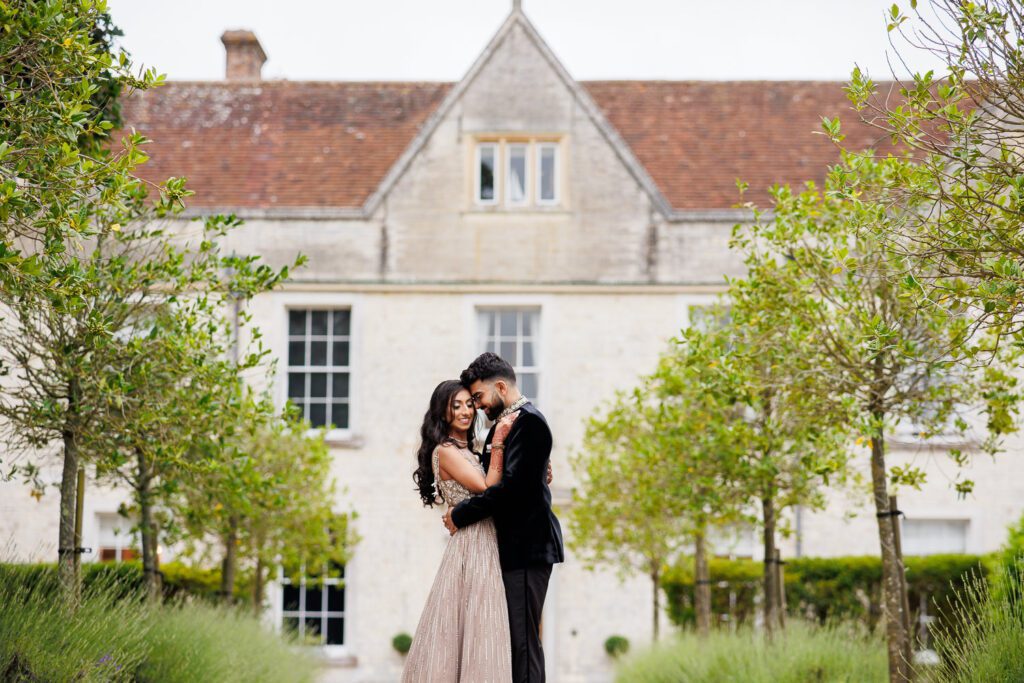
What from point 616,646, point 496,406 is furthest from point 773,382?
point 616,646

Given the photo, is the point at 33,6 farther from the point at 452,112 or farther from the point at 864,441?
the point at 452,112

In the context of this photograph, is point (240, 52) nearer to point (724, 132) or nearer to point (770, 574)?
point (724, 132)

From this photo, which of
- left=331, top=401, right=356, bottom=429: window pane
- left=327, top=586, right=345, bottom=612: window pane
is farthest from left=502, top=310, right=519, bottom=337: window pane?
left=327, top=586, right=345, bottom=612: window pane

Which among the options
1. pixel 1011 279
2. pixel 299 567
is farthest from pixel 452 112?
pixel 1011 279

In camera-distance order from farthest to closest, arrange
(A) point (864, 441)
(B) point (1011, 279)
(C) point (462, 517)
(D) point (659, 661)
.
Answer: (D) point (659, 661) → (A) point (864, 441) → (C) point (462, 517) → (B) point (1011, 279)

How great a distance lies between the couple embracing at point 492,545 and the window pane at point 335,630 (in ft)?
38.0

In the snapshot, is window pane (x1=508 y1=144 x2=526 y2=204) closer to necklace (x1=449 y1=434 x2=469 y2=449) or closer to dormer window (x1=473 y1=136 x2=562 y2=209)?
dormer window (x1=473 y1=136 x2=562 y2=209)

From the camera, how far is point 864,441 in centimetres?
815

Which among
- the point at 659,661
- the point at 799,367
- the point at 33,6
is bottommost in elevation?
the point at 659,661

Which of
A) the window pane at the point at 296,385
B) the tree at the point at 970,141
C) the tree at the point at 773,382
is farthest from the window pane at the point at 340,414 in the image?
the tree at the point at 970,141

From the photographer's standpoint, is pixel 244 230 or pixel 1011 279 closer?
pixel 1011 279

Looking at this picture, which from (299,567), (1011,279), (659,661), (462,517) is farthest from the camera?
(299,567)

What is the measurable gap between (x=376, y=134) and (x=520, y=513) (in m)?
14.3

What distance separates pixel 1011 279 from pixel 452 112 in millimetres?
13133
